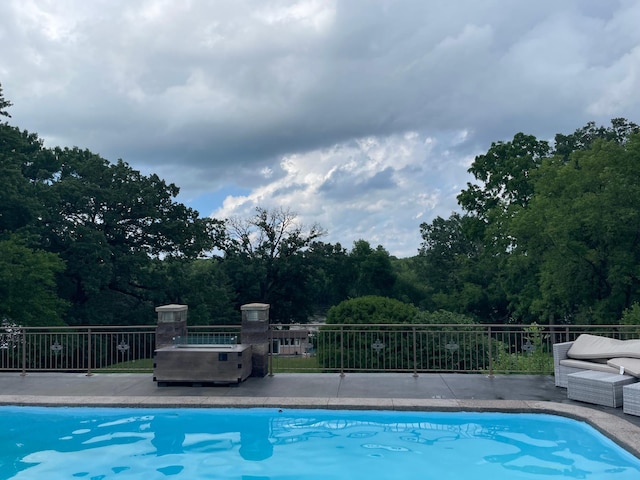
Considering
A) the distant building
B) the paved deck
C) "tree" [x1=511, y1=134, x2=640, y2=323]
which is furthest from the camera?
"tree" [x1=511, y1=134, x2=640, y2=323]

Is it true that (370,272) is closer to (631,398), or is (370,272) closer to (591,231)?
(591,231)

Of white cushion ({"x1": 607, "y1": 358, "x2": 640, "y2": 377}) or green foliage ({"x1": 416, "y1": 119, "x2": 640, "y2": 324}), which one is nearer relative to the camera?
white cushion ({"x1": 607, "y1": 358, "x2": 640, "y2": 377})

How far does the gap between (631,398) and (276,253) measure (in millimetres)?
36766

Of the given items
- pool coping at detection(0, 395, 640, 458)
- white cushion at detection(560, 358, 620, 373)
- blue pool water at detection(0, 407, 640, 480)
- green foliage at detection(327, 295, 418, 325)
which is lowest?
blue pool water at detection(0, 407, 640, 480)

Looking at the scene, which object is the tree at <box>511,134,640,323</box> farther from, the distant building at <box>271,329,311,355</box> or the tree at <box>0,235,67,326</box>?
the tree at <box>0,235,67,326</box>

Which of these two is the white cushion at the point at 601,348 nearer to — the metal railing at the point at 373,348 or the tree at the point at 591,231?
the metal railing at the point at 373,348

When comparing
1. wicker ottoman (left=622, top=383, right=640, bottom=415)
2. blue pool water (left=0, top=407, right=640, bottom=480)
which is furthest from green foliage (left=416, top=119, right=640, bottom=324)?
blue pool water (left=0, top=407, right=640, bottom=480)

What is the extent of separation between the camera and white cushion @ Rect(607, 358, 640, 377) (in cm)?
782

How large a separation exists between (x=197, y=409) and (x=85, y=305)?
23.8m

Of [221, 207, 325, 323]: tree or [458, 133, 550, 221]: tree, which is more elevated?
[458, 133, 550, 221]: tree

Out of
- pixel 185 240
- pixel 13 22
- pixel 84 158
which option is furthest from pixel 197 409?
pixel 84 158

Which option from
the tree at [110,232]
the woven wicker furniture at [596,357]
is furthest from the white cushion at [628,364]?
the tree at [110,232]

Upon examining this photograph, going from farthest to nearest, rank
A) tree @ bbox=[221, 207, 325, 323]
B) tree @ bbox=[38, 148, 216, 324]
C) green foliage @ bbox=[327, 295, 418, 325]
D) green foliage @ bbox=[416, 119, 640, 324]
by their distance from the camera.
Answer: tree @ bbox=[221, 207, 325, 323], tree @ bbox=[38, 148, 216, 324], green foliage @ bbox=[416, 119, 640, 324], green foliage @ bbox=[327, 295, 418, 325]

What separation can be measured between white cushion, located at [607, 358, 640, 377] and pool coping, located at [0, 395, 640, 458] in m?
0.87
